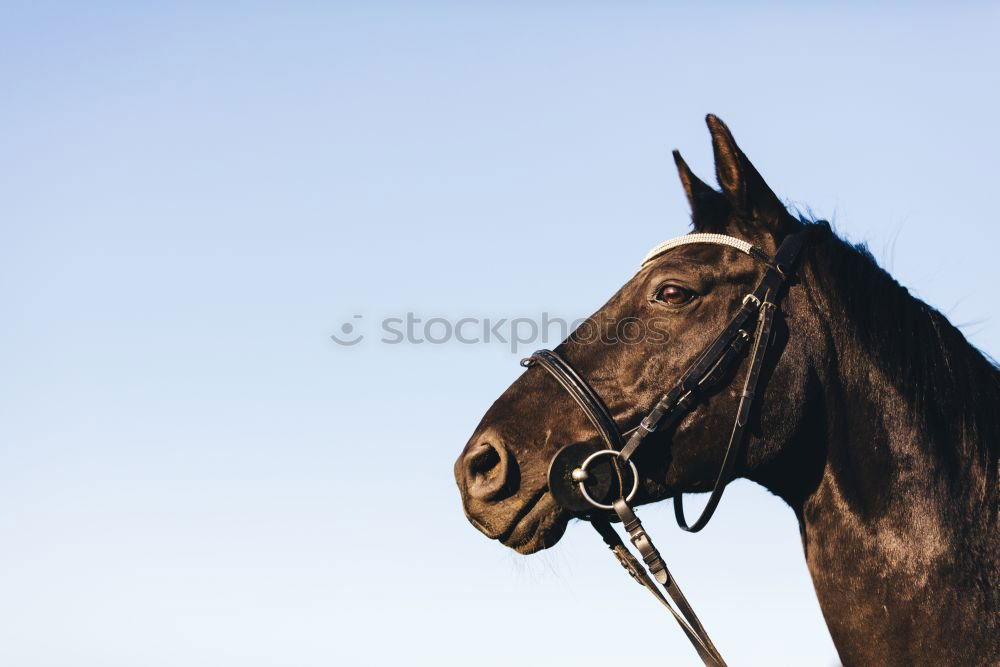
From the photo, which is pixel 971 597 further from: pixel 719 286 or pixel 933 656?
pixel 719 286

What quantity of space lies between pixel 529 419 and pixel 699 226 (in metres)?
1.43

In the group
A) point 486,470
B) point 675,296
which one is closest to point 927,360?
point 675,296

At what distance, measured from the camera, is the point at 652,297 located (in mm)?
5180

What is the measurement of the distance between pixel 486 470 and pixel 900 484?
192 centimetres

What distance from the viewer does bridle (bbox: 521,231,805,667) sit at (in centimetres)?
490

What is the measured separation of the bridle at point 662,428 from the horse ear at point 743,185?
1.14ft

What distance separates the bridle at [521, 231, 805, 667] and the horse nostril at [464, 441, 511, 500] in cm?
23

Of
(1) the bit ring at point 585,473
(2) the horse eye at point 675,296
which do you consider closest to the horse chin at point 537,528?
(1) the bit ring at point 585,473

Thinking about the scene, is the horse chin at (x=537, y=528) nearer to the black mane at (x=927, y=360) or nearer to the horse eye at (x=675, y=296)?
the horse eye at (x=675, y=296)

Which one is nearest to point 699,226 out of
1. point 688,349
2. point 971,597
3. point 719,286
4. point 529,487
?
point 719,286

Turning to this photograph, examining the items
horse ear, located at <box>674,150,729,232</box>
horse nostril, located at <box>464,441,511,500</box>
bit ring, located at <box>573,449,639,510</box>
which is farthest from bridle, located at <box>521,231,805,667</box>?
horse ear, located at <box>674,150,729,232</box>

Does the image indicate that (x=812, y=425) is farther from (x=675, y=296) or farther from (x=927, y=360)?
(x=675, y=296)

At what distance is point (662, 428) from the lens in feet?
16.2

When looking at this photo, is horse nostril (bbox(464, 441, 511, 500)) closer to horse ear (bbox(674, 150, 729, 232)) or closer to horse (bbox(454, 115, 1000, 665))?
horse (bbox(454, 115, 1000, 665))
